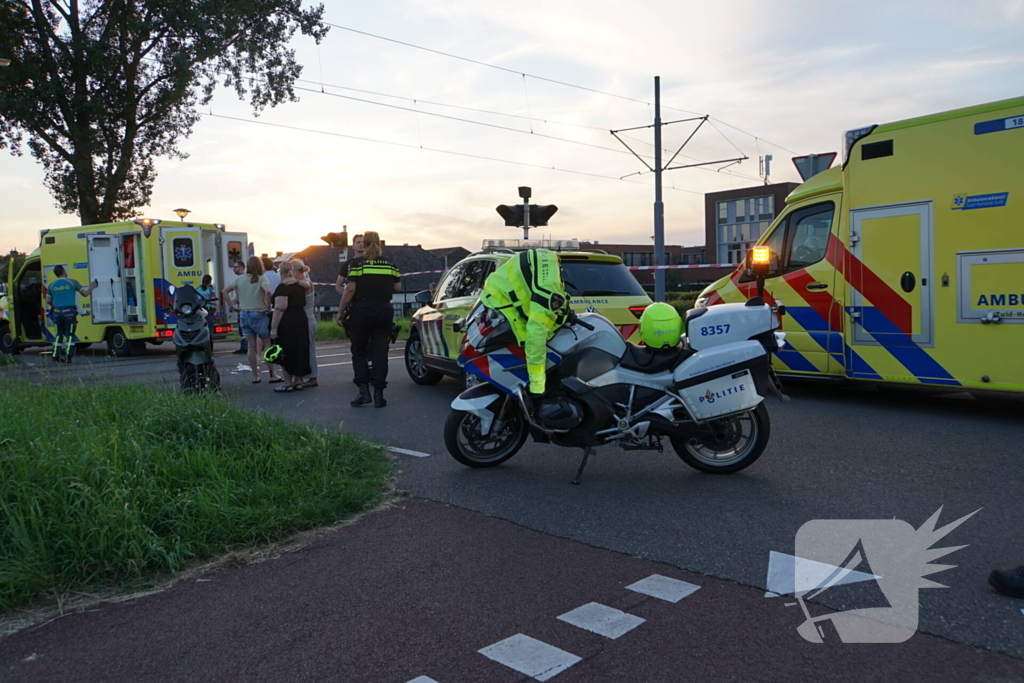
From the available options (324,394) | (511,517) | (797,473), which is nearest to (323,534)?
(511,517)

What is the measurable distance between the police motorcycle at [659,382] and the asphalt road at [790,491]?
0.96ft

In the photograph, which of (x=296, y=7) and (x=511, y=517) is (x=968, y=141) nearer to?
(x=511, y=517)

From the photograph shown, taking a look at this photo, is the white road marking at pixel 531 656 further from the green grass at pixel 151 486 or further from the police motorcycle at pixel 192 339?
the police motorcycle at pixel 192 339

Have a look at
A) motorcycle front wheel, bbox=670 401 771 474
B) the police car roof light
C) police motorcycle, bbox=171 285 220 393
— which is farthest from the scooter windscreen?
motorcycle front wheel, bbox=670 401 771 474

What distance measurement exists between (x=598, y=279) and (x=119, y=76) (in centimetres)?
2181

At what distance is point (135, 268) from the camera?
1633 centimetres

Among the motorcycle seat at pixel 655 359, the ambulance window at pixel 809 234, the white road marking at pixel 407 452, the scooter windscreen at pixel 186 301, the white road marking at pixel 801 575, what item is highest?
the ambulance window at pixel 809 234

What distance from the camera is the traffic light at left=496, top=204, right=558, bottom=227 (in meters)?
12.1

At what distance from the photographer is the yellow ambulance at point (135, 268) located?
16281 millimetres

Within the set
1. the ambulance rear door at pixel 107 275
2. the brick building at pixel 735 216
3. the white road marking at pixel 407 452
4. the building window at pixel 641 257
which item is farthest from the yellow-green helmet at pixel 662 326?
the building window at pixel 641 257

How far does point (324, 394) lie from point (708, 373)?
19.6 ft

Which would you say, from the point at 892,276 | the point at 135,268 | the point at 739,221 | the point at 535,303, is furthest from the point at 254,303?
the point at 739,221

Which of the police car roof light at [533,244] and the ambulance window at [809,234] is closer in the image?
the ambulance window at [809,234]

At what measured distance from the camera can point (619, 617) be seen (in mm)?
3229
